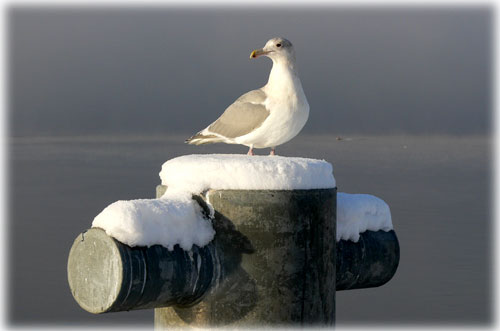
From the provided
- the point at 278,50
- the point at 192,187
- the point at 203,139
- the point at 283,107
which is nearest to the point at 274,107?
the point at 283,107

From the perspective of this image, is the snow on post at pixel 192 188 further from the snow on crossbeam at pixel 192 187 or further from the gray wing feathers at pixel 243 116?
the gray wing feathers at pixel 243 116

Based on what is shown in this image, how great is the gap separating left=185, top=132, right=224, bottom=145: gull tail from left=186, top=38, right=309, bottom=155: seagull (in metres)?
0.28

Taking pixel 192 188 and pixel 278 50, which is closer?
pixel 192 188

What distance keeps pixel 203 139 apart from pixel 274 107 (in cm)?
117

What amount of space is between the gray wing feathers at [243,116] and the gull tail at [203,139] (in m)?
0.12

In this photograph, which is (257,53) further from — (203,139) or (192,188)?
(192,188)

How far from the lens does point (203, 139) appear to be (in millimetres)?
7676

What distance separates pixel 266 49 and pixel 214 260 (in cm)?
235

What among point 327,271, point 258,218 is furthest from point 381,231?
point 258,218

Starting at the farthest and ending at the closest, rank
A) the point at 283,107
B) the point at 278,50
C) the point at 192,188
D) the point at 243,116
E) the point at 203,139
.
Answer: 1. the point at 203,139
2. the point at 243,116
3. the point at 278,50
4. the point at 283,107
5. the point at 192,188

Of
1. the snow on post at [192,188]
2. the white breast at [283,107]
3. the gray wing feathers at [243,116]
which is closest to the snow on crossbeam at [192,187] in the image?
the snow on post at [192,188]

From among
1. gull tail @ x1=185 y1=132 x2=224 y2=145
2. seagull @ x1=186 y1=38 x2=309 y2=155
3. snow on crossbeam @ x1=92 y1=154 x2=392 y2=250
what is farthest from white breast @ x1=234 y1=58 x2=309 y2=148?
snow on crossbeam @ x1=92 y1=154 x2=392 y2=250

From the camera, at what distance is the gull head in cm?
686

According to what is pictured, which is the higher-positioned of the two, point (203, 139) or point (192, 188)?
point (203, 139)
